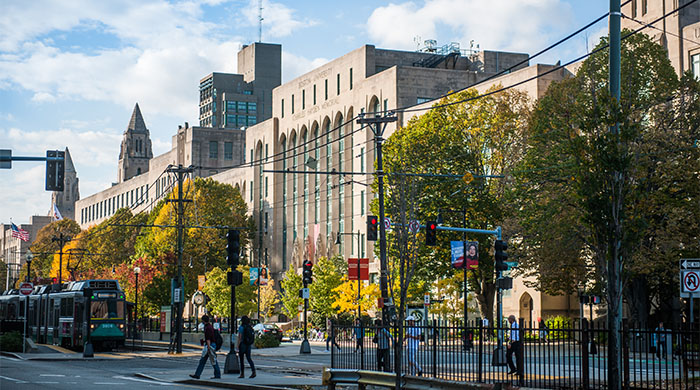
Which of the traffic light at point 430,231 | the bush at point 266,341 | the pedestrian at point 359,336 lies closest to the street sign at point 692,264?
the pedestrian at point 359,336

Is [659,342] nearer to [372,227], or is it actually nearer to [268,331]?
[372,227]

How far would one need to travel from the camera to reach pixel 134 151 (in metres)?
173

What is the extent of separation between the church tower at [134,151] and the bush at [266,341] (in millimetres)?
121079

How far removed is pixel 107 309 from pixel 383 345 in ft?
87.6

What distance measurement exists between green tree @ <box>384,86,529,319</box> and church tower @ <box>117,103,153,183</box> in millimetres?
119485

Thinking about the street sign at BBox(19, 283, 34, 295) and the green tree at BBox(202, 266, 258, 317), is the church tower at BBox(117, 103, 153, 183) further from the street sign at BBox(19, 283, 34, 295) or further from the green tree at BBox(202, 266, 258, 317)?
the street sign at BBox(19, 283, 34, 295)

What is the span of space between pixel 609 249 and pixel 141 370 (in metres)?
20.9

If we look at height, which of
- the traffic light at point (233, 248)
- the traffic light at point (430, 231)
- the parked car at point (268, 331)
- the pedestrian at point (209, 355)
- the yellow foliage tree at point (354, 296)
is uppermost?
the traffic light at point (430, 231)

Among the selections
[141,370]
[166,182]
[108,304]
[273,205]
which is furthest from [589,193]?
[166,182]

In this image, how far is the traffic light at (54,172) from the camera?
26.5 m

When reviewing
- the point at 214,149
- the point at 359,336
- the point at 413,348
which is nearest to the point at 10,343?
the point at 359,336

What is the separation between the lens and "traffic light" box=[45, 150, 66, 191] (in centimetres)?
2645

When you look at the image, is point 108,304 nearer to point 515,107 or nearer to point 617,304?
point 515,107

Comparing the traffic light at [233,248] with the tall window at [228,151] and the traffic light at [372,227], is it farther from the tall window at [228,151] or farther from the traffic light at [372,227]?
the tall window at [228,151]
